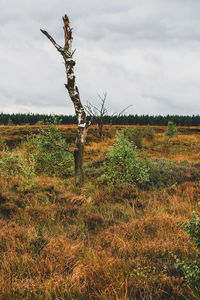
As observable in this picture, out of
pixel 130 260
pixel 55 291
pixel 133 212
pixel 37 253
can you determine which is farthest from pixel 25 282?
pixel 133 212

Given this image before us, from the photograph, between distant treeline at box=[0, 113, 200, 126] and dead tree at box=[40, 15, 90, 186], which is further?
distant treeline at box=[0, 113, 200, 126]

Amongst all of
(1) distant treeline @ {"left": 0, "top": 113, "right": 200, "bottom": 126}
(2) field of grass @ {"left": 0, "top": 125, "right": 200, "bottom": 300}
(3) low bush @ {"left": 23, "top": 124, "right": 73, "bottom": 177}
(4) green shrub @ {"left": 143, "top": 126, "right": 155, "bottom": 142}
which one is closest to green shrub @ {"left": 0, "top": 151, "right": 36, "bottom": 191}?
(2) field of grass @ {"left": 0, "top": 125, "right": 200, "bottom": 300}

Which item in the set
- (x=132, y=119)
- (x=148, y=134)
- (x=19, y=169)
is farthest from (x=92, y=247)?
(x=132, y=119)

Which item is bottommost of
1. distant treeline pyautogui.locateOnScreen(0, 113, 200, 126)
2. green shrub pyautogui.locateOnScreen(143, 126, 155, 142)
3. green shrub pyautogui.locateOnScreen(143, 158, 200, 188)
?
green shrub pyautogui.locateOnScreen(143, 158, 200, 188)

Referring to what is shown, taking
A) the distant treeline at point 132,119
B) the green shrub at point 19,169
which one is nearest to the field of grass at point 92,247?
the green shrub at point 19,169

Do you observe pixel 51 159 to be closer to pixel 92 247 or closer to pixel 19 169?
pixel 19 169

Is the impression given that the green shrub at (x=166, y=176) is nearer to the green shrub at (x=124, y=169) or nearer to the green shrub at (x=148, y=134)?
the green shrub at (x=124, y=169)

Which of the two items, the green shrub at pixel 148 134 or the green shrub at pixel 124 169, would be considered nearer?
the green shrub at pixel 124 169

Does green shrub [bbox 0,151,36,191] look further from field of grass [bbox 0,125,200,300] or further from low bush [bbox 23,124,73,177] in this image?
low bush [bbox 23,124,73,177]

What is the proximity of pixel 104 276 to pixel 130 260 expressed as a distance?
18.4 inches

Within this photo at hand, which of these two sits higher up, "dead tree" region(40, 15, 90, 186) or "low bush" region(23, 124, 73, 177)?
"dead tree" region(40, 15, 90, 186)

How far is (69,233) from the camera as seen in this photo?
4207mm

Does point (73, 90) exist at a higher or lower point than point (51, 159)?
higher

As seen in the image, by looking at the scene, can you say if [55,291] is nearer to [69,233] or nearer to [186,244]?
[69,233]
